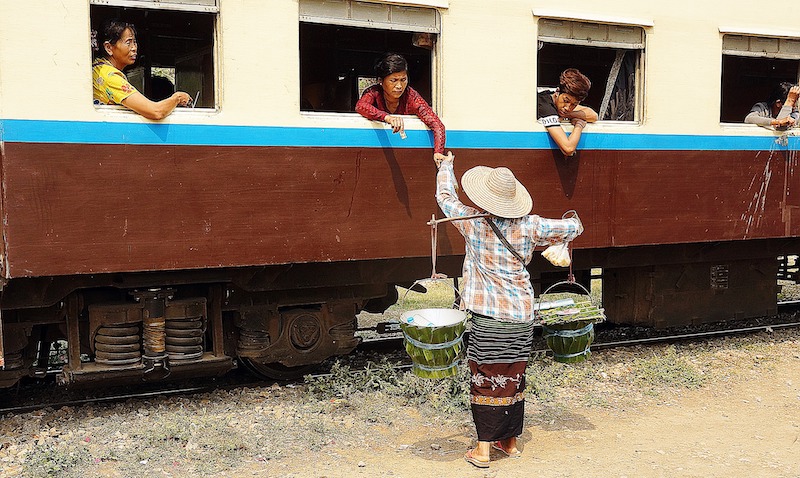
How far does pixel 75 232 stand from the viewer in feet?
15.6

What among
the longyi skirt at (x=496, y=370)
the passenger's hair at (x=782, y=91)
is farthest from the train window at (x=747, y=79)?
the longyi skirt at (x=496, y=370)

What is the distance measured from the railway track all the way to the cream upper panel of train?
2.05 metres

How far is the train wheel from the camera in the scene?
6.13 metres

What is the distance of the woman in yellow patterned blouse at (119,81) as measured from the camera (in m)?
4.82

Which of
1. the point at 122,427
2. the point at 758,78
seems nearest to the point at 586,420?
the point at 122,427

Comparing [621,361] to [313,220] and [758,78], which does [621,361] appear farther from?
[758,78]

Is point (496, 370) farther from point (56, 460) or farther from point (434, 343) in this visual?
point (56, 460)

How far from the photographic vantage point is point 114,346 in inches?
212

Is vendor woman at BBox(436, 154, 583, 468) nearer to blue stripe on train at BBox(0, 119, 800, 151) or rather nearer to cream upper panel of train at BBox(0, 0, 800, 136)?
blue stripe on train at BBox(0, 119, 800, 151)

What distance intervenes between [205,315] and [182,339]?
221 mm

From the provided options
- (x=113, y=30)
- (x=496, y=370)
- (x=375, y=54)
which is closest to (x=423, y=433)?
(x=496, y=370)

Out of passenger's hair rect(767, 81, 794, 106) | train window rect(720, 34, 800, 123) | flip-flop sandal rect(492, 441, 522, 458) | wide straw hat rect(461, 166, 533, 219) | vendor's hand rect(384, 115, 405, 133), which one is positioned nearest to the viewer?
wide straw hat rect(461, 166, 533, 219)

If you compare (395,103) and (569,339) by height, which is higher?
(395,103)

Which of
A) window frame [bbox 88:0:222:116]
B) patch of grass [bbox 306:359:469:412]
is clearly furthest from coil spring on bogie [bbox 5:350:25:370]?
patch of grass [bbox 306:359:469:412]
